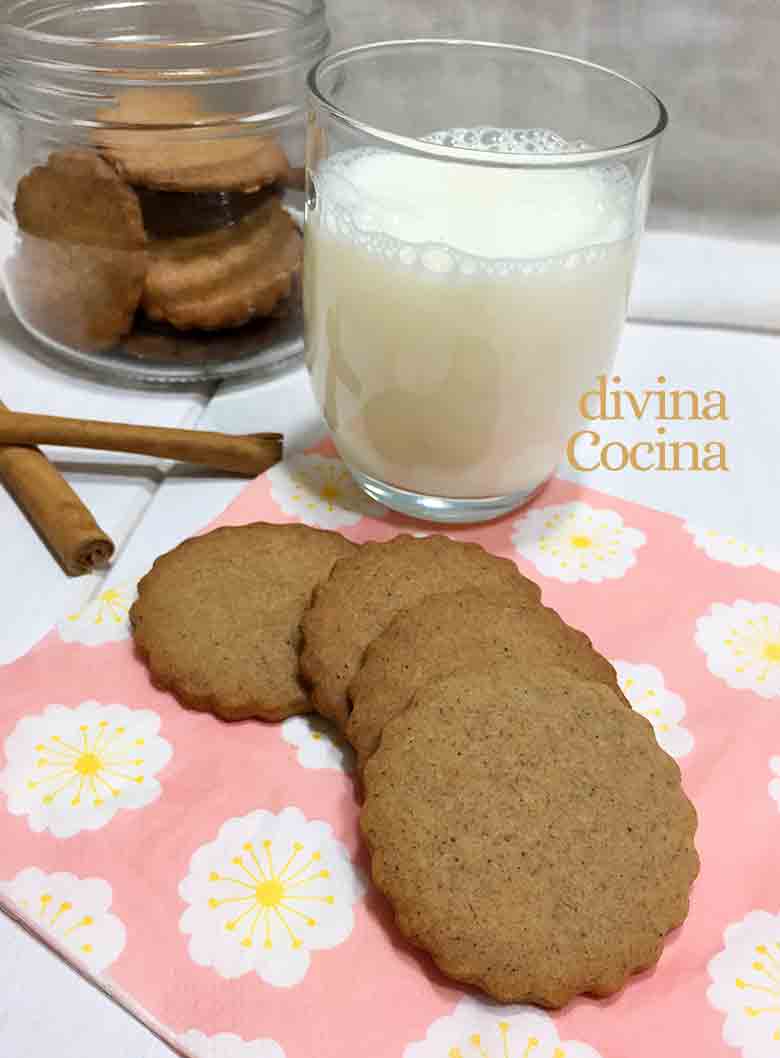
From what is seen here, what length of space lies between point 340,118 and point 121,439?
0.36 meters

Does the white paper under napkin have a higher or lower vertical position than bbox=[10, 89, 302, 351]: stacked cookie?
lower

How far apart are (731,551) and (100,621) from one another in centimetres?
53

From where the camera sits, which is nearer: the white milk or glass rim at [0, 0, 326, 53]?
the white milk

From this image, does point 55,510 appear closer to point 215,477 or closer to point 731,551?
point 215,477

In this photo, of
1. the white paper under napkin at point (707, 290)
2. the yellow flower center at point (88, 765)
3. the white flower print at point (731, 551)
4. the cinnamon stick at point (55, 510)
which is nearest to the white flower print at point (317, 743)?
the yellow flower center at point (88, 765)

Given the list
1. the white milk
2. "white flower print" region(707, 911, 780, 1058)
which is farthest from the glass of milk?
"white flower print" region(707, 911, 780, 1058)

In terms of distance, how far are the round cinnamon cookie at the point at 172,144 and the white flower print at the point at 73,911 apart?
686mm

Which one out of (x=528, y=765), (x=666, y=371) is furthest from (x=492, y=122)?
(x=528, y=765)

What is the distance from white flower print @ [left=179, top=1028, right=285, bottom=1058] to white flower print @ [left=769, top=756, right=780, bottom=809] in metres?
0.36

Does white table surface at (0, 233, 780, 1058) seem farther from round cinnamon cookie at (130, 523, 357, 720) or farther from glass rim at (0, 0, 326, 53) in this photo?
glass rim at (0, 0, 326, 53)

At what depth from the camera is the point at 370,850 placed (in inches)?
24.7

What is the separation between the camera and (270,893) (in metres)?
0.64

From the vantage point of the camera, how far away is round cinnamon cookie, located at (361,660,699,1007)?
58 centimetres

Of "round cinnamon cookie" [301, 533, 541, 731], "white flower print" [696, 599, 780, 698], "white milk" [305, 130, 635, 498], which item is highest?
"white milk" [305, 130, 635, 498]
